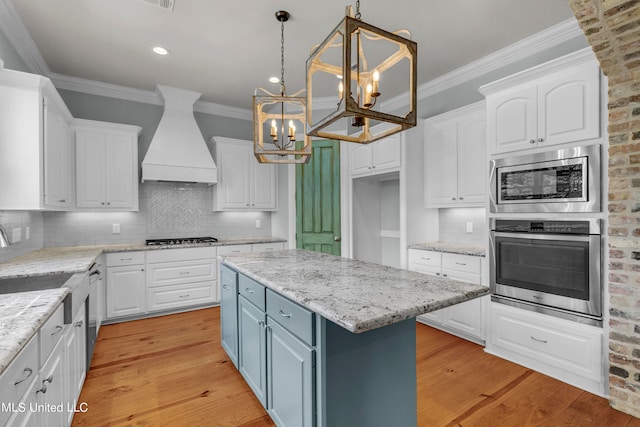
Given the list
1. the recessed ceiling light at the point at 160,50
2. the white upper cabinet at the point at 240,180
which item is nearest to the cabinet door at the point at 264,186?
the white upper cabinet at the point at 240,180

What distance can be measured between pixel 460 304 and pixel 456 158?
1.57 m

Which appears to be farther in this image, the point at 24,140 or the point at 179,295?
the point at 179,295

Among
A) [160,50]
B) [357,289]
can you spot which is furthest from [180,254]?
[357,289]

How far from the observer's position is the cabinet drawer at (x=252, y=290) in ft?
6.47

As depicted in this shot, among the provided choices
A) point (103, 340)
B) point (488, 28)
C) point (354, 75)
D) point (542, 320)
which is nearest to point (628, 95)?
point (488, 28)

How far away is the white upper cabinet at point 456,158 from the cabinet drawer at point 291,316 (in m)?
2.49

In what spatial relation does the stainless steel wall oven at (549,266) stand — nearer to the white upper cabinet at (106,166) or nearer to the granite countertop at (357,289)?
the granite countertop at (357,289)

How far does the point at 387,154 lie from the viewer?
12.7ft

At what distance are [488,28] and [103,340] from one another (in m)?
4.87

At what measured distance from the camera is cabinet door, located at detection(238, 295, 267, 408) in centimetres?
197

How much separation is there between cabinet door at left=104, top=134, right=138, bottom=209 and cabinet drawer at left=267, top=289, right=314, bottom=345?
120 inches

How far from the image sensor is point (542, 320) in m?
2.51

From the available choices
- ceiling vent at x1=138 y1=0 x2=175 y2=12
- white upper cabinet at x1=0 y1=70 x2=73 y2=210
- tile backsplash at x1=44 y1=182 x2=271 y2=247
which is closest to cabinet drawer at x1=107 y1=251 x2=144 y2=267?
tile backsplash at x1=44 y1=182 x2=271 y2=247

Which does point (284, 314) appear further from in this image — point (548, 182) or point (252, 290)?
point (548, 182)
